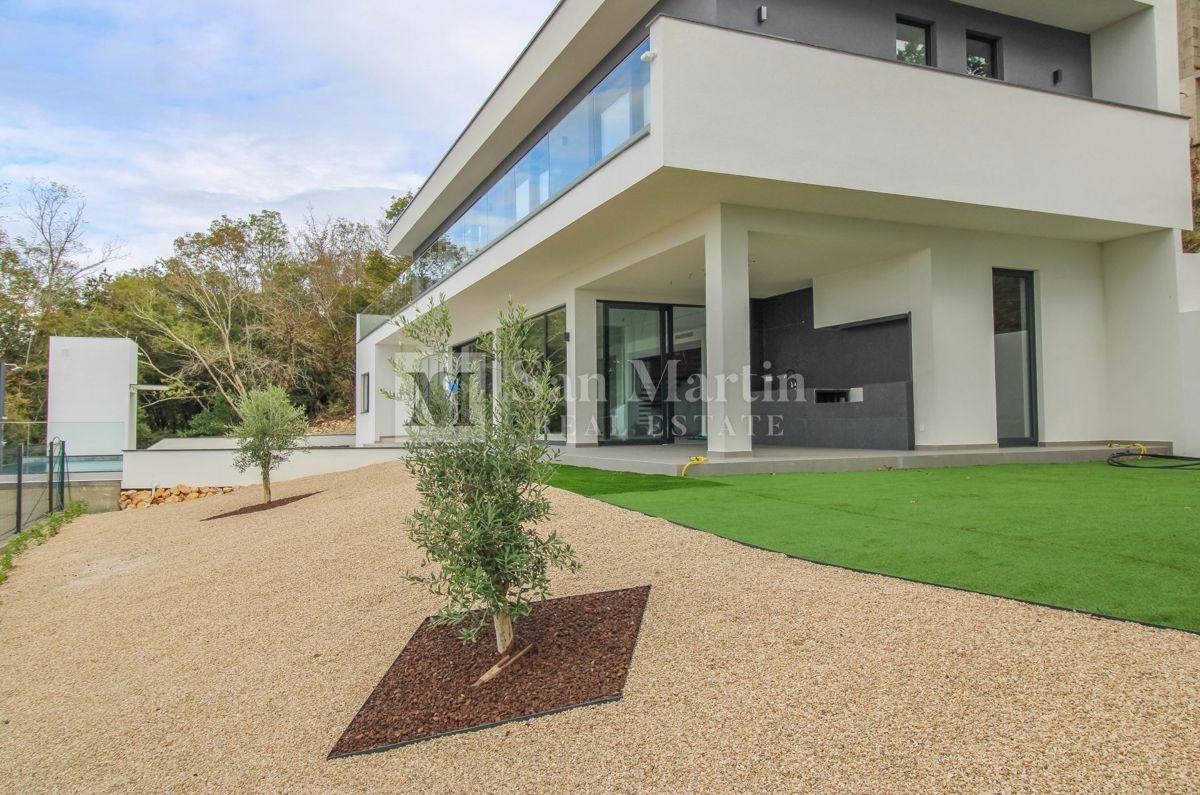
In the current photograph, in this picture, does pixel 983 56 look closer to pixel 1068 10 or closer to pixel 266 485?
pixel 1068 10

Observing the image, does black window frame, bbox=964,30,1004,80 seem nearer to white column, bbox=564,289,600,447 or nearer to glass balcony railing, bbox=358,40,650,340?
glass balcony railing, bbox=358,40,650,340

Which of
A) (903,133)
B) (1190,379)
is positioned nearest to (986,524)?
(903,133)

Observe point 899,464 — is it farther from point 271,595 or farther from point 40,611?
point 40,611

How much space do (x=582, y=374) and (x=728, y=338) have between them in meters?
4.16

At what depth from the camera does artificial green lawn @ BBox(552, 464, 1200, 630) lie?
137 inches

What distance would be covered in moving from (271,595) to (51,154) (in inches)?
1072

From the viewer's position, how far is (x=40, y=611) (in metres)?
5.46

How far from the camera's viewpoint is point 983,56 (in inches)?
423

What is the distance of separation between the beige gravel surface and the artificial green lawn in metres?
0.36

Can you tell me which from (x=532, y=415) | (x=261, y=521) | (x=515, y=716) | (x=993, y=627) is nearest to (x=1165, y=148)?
(x=993, y=627)

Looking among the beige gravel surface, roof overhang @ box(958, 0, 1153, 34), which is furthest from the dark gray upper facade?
the beige gravel surface

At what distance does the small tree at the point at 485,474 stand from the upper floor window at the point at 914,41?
9.74 meters

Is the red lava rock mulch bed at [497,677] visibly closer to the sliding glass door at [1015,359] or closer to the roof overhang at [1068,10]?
the sliding glass door at [1015,359]

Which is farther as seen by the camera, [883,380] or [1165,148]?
[883,380]
